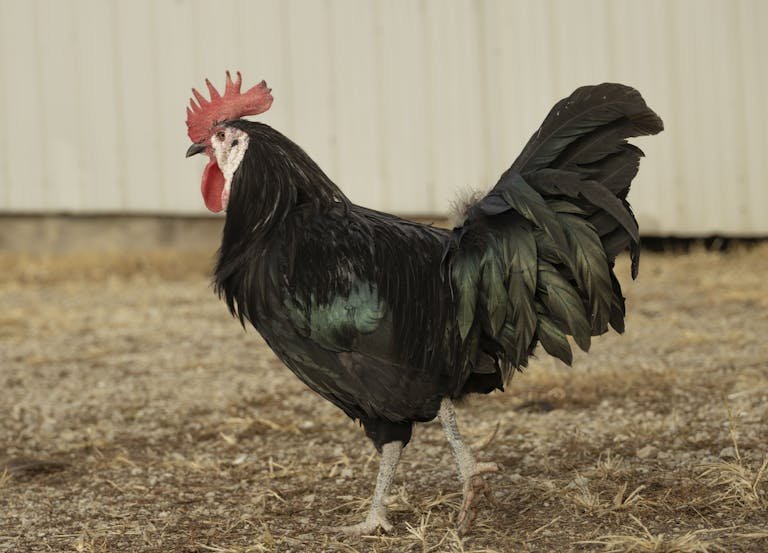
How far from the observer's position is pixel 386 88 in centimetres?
1100

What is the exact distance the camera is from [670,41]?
10.4 meters

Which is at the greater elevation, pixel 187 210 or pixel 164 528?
pixel 187 210

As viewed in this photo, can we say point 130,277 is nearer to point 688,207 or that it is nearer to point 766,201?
point 688,207

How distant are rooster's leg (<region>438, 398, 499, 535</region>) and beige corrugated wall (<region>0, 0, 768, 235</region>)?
6.46 m

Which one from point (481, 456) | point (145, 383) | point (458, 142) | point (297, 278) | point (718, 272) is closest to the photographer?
point (297, 278)

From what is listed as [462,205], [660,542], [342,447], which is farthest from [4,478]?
[660,542]

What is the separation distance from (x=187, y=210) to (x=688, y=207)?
4810 millimetres

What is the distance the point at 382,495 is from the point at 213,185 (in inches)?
54.5

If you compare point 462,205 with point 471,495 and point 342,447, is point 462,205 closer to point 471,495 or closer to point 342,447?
point 471,495

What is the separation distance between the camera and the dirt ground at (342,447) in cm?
446

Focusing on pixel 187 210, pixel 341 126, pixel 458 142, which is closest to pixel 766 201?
pixel 458 142

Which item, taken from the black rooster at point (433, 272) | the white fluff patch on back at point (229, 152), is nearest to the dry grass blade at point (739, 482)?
the black rooster at point (433, 272)

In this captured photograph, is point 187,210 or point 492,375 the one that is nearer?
point 492,375

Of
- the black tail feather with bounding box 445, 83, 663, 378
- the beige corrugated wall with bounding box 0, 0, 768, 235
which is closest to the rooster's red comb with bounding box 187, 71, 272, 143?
the black tail feather with bounding box 445, 83, 663, 378
